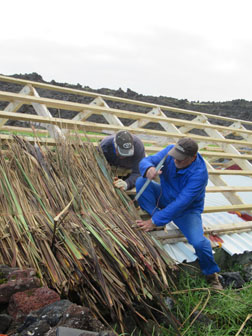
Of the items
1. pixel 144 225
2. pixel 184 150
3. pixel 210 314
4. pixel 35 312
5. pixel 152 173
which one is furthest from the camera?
pixel 152 173

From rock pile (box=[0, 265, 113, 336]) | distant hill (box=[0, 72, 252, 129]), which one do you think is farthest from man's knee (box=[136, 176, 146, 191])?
distant hill (box=[0, 72, 252, 129])

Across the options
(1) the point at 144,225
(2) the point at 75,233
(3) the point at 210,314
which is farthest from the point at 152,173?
(3) the point at 210,314

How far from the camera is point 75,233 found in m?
2.23

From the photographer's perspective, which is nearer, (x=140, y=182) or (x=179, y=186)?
(x=179, y=186)

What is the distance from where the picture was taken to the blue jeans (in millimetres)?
3023

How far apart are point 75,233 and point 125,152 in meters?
1.37

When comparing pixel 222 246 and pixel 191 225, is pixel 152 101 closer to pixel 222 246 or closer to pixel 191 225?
pixel 222 246

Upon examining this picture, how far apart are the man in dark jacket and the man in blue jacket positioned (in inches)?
8.9

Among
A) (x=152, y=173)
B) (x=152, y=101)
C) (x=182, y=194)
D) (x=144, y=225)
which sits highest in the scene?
(x=152, y=101)

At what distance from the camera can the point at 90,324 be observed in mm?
1551

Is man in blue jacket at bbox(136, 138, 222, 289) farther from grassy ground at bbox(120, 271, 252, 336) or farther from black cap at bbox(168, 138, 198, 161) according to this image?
grassy ground at bbox(120, 271, 252, 336)

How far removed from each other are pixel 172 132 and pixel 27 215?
3.43m

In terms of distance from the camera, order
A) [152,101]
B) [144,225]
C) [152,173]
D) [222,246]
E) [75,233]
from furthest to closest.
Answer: [152,101], [222,246], [152,173], [144,225], [75,233]

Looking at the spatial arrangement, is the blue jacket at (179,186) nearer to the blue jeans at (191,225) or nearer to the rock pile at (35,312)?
the blue jeans at (191,225)
